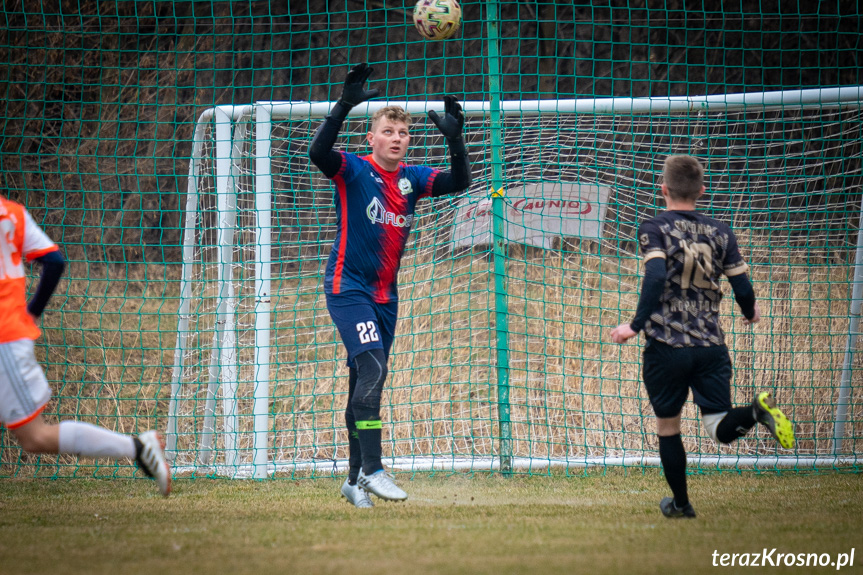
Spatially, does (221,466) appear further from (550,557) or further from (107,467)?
(550,557)

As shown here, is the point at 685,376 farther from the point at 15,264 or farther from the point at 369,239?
the point at 15,264

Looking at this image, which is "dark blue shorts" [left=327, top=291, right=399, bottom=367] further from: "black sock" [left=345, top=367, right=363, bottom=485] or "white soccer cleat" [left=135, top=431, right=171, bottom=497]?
"white soccer cleat" [left=135, top=431, right=171, bottom=497]

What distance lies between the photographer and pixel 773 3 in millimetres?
13609

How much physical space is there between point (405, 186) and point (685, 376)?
1816mm

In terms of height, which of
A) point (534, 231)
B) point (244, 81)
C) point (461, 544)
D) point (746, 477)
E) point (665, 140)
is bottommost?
Answer: point (746, 477)

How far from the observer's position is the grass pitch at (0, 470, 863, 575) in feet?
10.0

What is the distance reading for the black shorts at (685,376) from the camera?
3.84m

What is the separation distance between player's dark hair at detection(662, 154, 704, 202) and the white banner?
2.17 metres

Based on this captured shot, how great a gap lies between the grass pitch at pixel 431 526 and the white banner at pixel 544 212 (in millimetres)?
1848

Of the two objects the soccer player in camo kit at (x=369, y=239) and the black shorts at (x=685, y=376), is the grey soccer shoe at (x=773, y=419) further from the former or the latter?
the soccer player in camo kit at (x=369, y=239)

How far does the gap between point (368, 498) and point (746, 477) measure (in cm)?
269

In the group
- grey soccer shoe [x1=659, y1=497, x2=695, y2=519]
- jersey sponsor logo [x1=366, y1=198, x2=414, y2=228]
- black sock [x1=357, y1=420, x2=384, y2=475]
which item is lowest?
grey soccer shoe [x1=659, y1=497, x2=695, y2=519]

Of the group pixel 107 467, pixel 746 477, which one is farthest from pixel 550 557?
pixel 107 467

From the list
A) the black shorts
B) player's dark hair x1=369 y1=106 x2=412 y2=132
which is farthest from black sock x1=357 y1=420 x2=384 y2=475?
player's dark hair x1=369 y1=106 x2=412 y2=132
